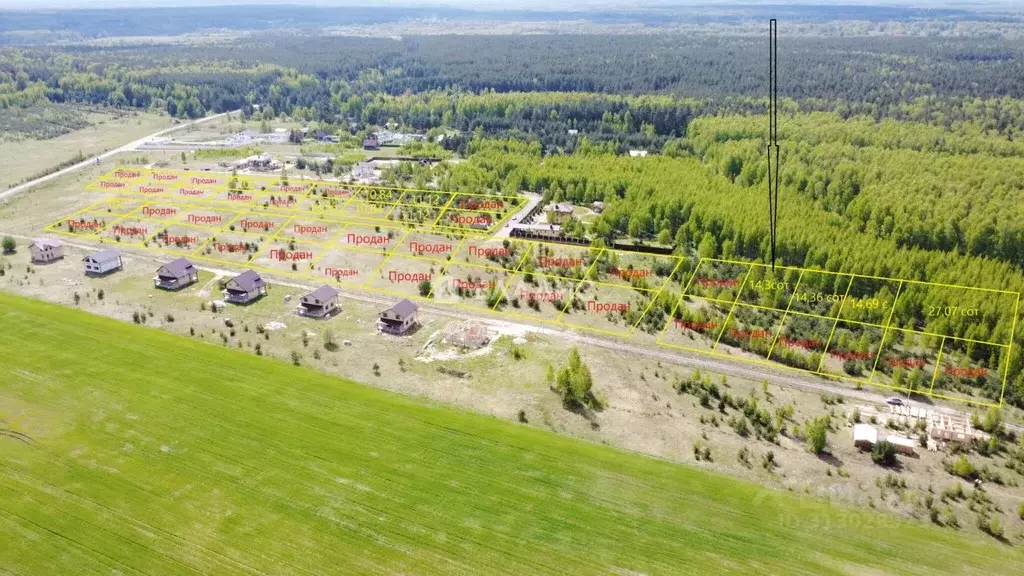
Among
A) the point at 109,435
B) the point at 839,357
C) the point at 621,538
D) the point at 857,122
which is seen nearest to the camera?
the point at 621,538

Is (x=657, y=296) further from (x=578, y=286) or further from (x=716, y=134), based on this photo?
(x=716, y=134)

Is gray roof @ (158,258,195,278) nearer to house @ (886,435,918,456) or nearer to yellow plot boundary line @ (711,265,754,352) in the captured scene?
yellow plot boundary line @ (711,265,754,352)

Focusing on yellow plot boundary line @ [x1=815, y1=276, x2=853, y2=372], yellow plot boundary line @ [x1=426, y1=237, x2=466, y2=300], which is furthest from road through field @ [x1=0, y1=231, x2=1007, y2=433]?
yellow plot boundary line @ [x1=815, y1=276, x2=853, y2=372]

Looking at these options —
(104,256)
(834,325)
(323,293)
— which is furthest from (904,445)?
(104,256)

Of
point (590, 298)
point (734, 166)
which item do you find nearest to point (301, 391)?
point (590, 298)

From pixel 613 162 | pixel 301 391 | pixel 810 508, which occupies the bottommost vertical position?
pixel 810 508

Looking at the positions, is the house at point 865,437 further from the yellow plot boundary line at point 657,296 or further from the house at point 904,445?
the yellow plot boundary line at point 657,296

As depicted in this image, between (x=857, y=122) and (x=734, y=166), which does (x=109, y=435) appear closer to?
(x=734, y=166)
